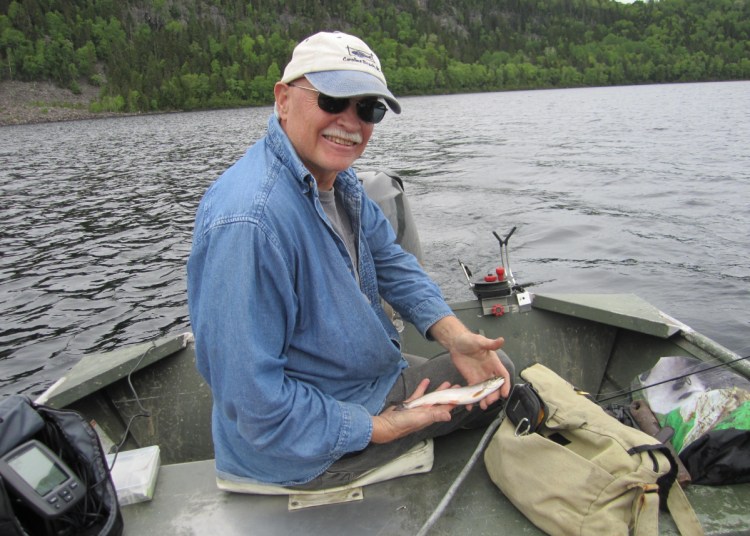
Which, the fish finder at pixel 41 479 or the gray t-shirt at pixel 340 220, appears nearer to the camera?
the fish finder at pixel 41 479

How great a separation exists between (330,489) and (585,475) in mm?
1141

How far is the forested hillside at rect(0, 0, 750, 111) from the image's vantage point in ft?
376

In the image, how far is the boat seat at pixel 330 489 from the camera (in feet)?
9.29

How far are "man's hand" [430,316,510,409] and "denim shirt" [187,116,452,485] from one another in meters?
0.40

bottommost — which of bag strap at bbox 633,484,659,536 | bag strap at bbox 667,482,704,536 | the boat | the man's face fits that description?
the boat

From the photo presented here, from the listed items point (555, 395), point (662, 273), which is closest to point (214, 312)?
point (555, 395)

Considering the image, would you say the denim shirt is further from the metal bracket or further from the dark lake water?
the dark lake water

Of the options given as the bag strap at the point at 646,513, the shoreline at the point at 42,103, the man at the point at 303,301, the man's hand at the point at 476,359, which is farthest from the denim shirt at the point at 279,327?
the shoreline at the point at 42,103

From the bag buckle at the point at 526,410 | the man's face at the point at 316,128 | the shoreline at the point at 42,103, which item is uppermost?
the man's face at the point at 316,128

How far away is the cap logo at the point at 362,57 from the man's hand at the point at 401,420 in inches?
58.9

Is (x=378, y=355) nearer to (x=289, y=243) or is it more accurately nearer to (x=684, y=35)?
(x=289, y=243)

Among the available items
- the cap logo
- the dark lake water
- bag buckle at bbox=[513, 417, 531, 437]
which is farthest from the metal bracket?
the dark lake water

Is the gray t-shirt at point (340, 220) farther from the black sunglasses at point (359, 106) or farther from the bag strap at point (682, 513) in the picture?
the bag strap at point (682, 513)

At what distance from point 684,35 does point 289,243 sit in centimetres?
19256
